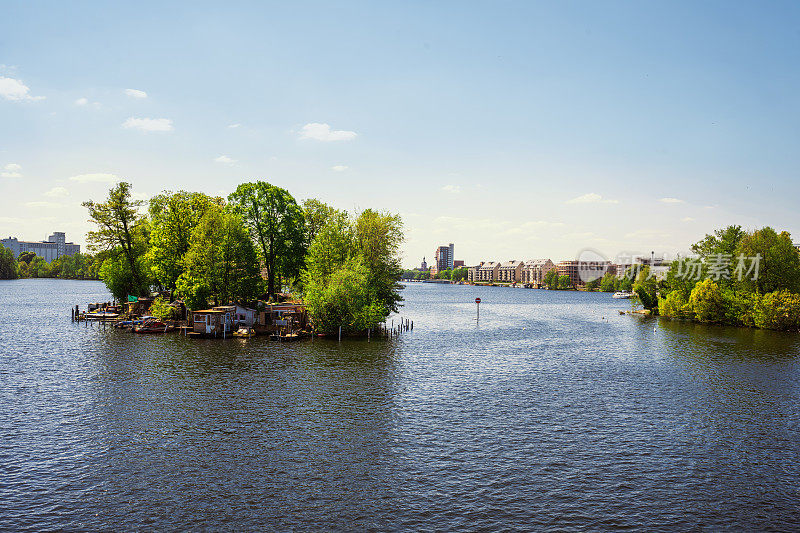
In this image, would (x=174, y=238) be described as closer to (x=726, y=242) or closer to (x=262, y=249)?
(x=262, y=249)

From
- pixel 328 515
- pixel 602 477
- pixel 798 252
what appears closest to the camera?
pixel 328 515

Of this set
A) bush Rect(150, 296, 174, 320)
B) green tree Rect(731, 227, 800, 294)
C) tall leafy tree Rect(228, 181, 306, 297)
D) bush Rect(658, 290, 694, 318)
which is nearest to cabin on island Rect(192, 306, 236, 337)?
bush Rect(150, 296, 174, 320)

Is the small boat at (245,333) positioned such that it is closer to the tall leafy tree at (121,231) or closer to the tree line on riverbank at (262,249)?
the tree line on riverbank at (262,249)

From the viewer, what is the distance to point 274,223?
94.8m

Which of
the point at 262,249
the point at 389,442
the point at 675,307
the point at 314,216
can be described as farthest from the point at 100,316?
the point at 675,307

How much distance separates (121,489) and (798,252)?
128753 mm

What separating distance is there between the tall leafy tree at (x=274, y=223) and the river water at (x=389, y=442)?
3530cm

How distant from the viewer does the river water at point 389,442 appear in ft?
76.9

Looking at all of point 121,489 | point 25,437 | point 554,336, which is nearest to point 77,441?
point 25,437

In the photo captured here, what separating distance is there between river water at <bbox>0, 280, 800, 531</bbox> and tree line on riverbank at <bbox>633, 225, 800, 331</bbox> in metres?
42.4

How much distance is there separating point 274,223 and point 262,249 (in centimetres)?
701

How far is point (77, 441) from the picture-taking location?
1217 inches

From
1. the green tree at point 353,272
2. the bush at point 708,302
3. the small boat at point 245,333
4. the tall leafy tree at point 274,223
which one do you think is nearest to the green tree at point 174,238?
the tall leafy tree at point 274,223

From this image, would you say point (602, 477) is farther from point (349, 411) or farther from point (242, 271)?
point (242, 271)
